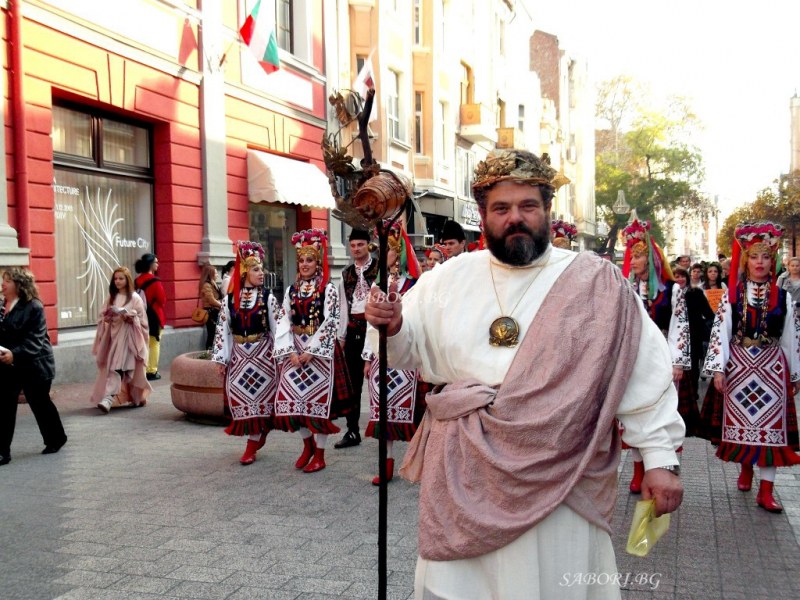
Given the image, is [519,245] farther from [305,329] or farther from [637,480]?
[305,329]

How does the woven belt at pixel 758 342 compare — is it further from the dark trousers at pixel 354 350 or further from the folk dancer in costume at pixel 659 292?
the dark trousers at pixel 354 350

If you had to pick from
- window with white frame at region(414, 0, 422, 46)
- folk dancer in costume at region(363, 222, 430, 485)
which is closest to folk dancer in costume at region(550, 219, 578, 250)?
folk dancer in costume at region(363, 222, 430, 485)

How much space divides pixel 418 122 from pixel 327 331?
20029 mm

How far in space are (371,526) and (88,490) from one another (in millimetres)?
2399

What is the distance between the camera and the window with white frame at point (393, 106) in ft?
75.2

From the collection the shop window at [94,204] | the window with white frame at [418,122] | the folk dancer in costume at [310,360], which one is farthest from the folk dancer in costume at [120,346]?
the window with white frame at [418,122]

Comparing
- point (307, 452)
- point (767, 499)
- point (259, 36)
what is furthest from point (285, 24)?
point (767, 499)

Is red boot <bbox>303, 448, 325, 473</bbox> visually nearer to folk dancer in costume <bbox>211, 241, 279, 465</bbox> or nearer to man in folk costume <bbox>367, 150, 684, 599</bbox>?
folk dancer in costume <bbox>211, 241, 279, 465</bbox>

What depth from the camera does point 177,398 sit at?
895cm

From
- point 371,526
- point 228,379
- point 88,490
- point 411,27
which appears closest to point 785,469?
point 371,526

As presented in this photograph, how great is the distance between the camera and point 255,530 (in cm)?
515

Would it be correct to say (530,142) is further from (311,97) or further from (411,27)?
(311,97)

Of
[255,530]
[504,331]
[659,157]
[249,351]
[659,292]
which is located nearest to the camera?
[504,331]

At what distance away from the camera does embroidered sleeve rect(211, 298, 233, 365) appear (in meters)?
7.04
